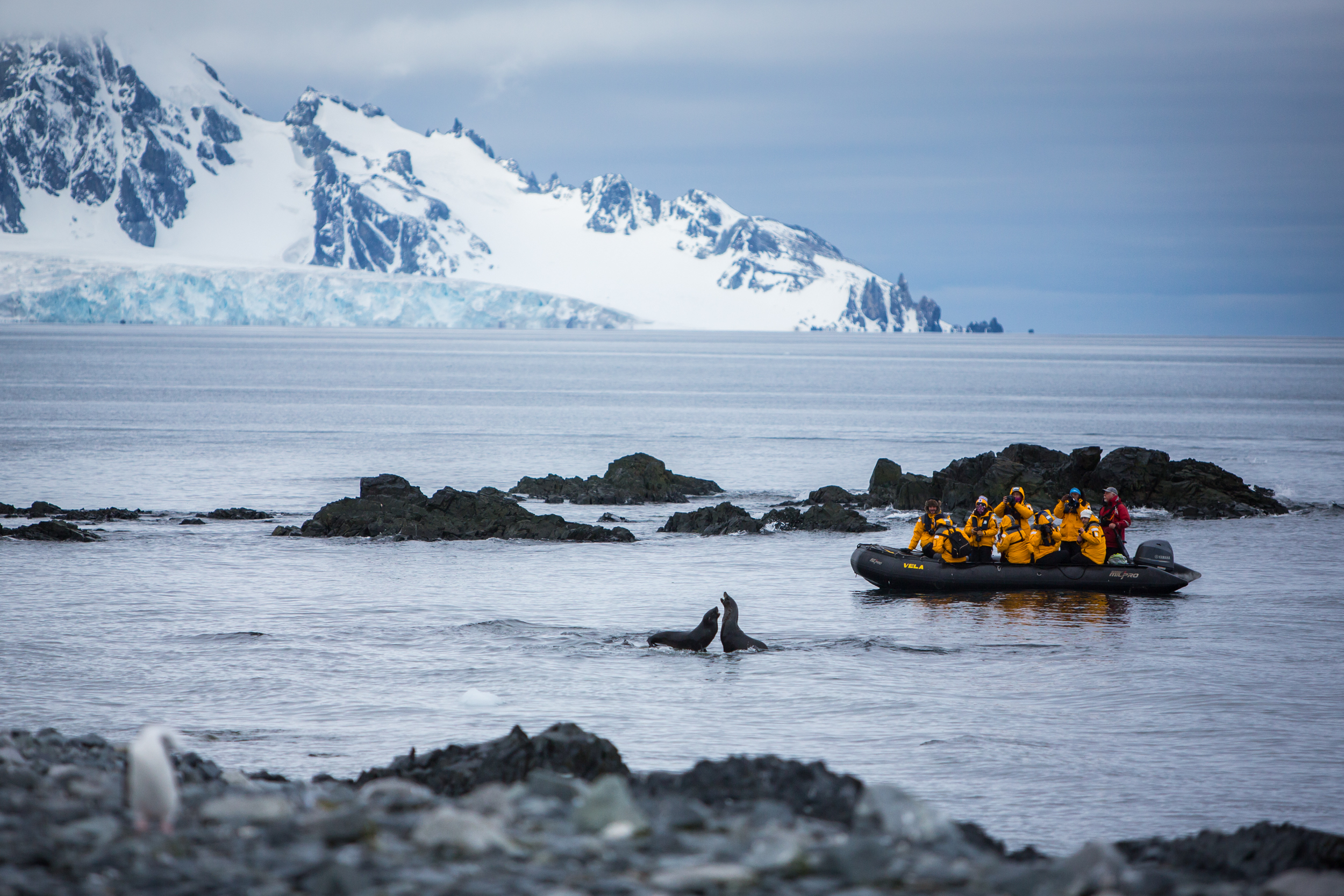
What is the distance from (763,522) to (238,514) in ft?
45.7

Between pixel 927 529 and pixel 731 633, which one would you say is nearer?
pixel 731 633

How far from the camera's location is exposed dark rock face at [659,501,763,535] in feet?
103

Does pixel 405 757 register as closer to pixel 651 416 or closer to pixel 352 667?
pixel 352 667

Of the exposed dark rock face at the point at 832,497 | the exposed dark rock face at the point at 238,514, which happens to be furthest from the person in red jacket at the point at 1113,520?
the exposed dark rock face at the point at 238,514

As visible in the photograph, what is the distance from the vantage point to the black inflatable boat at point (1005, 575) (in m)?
23.4

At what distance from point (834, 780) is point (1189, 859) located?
249 centimetres

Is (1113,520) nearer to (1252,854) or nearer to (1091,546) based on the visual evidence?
(1091,546)

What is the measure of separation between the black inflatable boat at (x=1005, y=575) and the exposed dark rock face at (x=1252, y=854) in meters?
14.4

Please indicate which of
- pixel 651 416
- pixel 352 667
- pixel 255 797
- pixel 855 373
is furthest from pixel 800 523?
pixel 855 373

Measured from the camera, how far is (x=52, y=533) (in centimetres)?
2817

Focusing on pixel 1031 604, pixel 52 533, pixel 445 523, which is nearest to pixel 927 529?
pixel 1031 604

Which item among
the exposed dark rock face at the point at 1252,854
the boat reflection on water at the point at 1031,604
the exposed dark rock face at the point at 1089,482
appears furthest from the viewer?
the exposed dark rock face at the point at 1089,482

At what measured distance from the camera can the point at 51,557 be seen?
1026 inches

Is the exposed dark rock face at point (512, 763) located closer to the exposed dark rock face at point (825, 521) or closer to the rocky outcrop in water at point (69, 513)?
the exposed dark rock face at point (825, 521)
